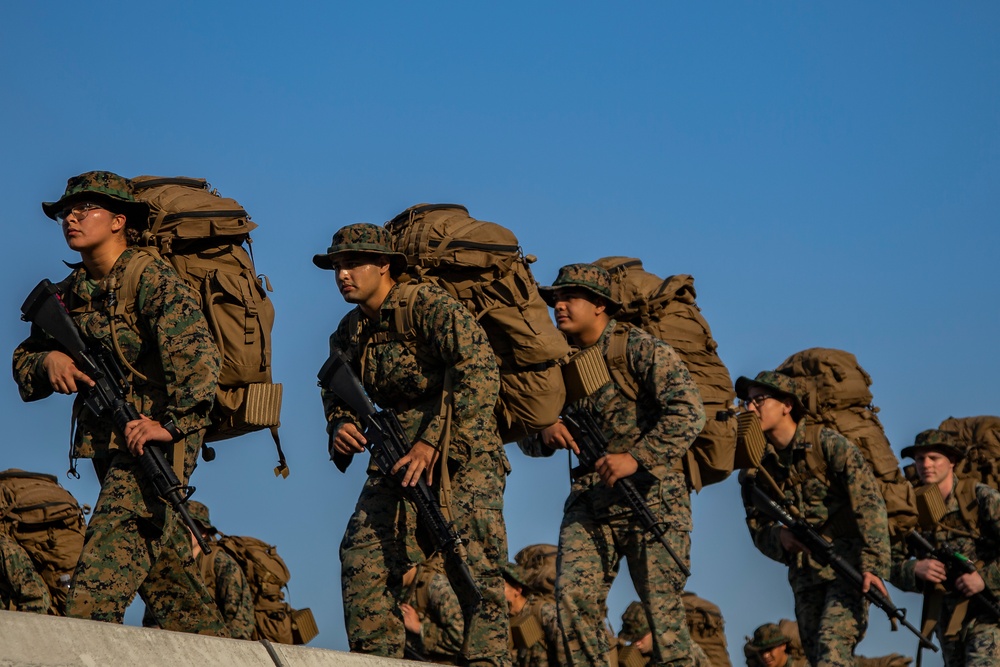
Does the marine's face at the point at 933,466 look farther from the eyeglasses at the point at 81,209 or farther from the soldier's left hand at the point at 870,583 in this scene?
the eyeglasses at the point at 81,209

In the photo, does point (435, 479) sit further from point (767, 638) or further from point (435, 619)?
point (767, 638)

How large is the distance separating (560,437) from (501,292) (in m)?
1.48

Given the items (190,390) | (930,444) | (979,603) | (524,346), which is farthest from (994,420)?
(190,390)

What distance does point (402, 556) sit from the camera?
358 inches

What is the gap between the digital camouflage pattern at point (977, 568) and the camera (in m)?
13.5

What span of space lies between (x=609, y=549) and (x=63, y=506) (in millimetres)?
7130

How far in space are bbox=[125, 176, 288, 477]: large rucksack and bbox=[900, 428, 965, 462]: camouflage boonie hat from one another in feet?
24.1

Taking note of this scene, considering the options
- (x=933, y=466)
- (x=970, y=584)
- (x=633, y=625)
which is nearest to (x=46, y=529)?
(x=633, y=625)

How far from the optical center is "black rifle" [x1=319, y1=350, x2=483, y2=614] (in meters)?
9.07

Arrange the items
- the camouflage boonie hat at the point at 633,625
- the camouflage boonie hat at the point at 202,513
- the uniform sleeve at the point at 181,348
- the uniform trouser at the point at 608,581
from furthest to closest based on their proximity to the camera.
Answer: the camouflage boonie hat at the point at 633,625 → the camouflage boonie hat at the point at 202,513 → the uniform trouser at the point at 608,581 → the uniform sleeve at the point at 181,348

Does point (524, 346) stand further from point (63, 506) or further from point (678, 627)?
point (63, 506)

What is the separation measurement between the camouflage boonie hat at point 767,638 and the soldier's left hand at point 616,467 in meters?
7.64

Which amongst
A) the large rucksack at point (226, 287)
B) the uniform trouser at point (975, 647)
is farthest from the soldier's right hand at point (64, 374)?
the uniform trouser at point (975, 647)

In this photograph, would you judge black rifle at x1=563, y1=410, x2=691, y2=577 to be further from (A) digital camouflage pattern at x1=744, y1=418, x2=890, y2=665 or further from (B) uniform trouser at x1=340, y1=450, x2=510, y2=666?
(A) digital camouflage pattern at x1=744, y1=418, x2=890, y2=665
